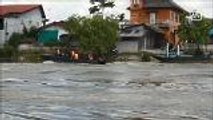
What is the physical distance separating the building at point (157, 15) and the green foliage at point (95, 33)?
457 inches

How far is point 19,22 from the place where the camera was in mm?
57156

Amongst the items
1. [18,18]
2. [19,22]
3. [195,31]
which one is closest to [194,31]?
[195,31]

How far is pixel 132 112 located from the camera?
12.4 m

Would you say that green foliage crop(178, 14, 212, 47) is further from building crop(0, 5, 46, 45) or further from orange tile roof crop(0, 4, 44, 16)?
orange tile roof crop(0, 4, 44, 16)

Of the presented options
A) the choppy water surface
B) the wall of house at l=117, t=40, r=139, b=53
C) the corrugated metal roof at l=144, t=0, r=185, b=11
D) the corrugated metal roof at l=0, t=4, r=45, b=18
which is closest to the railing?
the corrugated metal roof at l=144, t=0, r=185, b=11

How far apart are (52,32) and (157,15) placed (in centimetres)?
1046

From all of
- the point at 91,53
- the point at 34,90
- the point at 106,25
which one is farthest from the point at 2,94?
the point at 106,25

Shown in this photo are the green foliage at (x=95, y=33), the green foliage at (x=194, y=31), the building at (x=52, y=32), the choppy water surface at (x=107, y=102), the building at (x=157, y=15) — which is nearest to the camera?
the choppy water surface at (x=107, y=102)

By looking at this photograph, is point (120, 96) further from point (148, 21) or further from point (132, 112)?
point (148, 21)

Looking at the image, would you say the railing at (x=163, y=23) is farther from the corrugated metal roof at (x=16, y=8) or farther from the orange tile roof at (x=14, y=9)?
the orange tile roof at (x=14, y=9)

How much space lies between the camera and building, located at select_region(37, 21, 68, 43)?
56775 mm

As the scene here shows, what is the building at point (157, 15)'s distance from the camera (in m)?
60.6

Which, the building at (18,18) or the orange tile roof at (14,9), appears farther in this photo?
the orange tile roof at (14,9)

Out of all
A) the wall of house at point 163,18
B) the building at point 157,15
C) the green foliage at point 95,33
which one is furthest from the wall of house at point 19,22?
the wall of house at point 163,18
